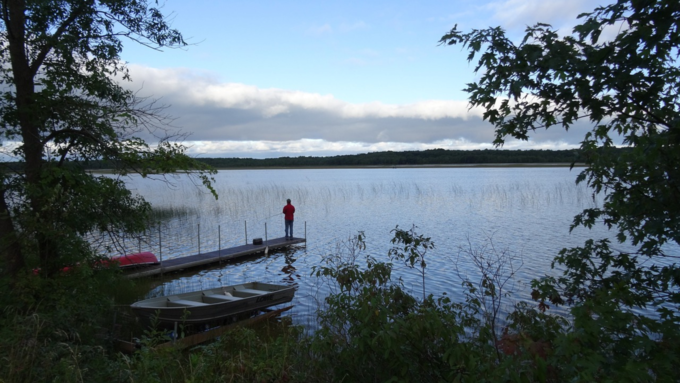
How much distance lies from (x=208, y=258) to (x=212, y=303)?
7.64m

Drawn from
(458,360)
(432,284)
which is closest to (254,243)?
(432,284)

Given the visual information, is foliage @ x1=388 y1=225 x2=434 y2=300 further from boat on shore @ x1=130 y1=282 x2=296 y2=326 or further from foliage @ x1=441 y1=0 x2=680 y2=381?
boat on shore @ x1=130 y1=282 x2=296 y2=326

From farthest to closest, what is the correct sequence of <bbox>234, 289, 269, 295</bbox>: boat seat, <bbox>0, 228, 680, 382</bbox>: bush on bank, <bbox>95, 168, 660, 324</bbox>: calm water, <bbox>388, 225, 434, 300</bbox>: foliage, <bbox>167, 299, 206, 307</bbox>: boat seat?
1. <bbox>95, 168, 660, 324</bbox>: calm water
2. <bbox>234, 289, 269, 295</bbox>: boat seat
3. <bbox>167, 299, 206, 307</bbox>: boat seat
4. <bbox>388, 225, 434, 300</bbox>: foliage
5. <bbox>0, 228, 680, 382</bbox>: bush on bank

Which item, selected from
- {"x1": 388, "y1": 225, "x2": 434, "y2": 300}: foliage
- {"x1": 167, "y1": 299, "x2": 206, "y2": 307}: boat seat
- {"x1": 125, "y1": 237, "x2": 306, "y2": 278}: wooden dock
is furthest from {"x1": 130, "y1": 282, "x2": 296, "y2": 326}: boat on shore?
{"x1": 388, "y1": 225, "x2": 434, "y2": 300}: foliage

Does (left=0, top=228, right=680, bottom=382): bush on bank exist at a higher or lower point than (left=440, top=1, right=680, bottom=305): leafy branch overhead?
lower

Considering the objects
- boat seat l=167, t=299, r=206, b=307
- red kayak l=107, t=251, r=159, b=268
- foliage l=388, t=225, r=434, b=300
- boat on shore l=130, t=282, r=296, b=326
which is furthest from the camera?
red kayak l=107, t=251, r=159, b=268

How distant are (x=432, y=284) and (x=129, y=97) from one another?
10084mm

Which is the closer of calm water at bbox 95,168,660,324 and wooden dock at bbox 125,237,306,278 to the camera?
calm water at bbox 95,168,660,324

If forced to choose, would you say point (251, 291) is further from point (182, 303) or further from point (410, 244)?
point (410, 244)

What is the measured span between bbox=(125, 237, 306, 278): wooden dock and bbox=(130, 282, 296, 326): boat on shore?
371cm

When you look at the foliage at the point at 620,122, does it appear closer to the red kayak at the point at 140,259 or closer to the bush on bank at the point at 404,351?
the bush on bank at the point at 404,351

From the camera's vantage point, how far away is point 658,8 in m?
3.42

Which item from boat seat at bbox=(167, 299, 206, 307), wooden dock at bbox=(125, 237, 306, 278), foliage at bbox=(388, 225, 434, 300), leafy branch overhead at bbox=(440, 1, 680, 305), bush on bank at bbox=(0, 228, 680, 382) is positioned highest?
leafy branch overhead at bbox=(440, 1, 680, 305)

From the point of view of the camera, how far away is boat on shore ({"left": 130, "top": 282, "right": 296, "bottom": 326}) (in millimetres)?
10930
